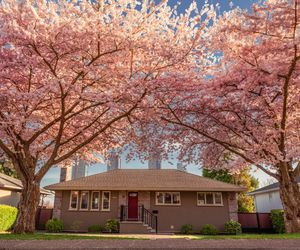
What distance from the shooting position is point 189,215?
1888 cm

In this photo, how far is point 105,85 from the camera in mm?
10922

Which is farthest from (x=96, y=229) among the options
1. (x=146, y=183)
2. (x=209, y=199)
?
(x=209, y=199)

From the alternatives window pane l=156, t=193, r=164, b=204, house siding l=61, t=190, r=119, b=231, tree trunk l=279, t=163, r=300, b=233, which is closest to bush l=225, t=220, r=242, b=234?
window pane l=156, t=193, r=164, b=204

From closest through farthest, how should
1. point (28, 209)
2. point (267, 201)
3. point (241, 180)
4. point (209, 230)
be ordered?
point (28, 209)
point (209, 230)
point (267, 201)
point (241, 180)

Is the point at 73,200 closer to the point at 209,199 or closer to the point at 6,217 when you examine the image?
the point at 6,217

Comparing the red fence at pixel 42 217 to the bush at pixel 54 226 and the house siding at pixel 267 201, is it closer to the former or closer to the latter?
the bush at pixel 54 226

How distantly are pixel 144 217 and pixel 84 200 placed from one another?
449cm

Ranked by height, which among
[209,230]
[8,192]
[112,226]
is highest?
[8,192]

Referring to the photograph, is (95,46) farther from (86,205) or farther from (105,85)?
(86,205)

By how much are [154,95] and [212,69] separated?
255cm

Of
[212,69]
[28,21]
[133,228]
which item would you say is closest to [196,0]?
[212,69]

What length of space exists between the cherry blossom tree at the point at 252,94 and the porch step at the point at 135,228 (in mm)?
6666

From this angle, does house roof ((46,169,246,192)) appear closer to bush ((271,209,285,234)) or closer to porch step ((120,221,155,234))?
porch step ((120,221,155,234))

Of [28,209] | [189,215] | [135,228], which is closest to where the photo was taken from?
[28,209]
